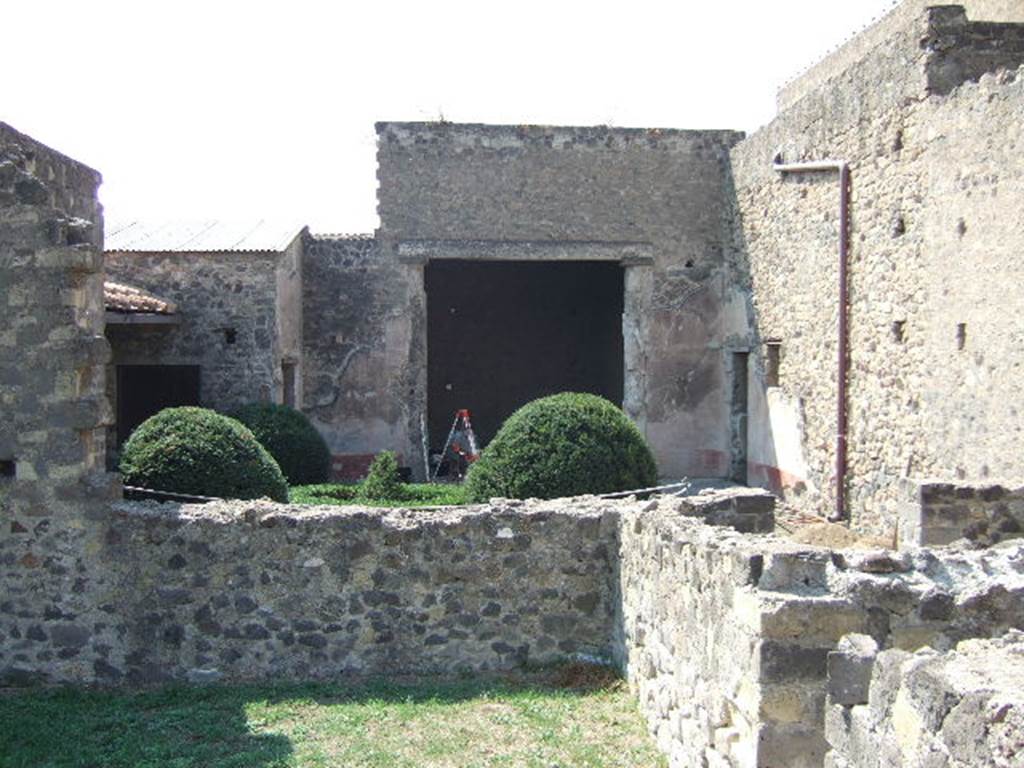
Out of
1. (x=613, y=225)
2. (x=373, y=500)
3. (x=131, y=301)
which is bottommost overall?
Answer: (x=373, y=500)

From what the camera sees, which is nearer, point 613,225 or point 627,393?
point 613,225

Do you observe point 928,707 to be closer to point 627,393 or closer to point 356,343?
point 356,343

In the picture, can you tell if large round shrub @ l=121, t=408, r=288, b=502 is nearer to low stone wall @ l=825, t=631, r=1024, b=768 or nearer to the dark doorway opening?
the dark doorway opening

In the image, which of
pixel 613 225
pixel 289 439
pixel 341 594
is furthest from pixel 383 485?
pixel 341 594

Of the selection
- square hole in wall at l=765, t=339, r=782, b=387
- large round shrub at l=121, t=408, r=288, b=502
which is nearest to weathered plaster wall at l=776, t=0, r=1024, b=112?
square hole in wall at l=765, t=339, r=782, b=387

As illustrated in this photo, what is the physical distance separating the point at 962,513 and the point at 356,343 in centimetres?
1112

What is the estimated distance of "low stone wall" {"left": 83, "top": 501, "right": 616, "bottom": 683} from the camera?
24.5ft

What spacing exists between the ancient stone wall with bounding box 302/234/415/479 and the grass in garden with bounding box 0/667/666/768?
32.6ft

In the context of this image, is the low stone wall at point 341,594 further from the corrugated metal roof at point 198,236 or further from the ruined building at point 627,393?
the corrugated metal roof at point 198,236

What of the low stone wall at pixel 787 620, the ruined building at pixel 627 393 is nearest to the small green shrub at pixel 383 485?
the ruined building at pixel 627 393

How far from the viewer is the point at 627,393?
58.3ft

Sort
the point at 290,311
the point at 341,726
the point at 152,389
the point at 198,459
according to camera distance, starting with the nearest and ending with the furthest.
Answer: the point at 341,726
the point at 198,459
the point at 152,389
the point at 290,311

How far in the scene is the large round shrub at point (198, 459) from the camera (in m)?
9.31

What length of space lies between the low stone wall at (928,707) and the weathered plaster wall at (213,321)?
12283 millimetres
